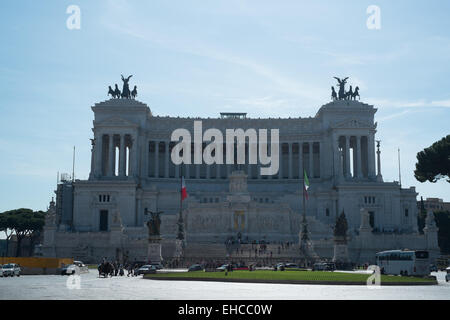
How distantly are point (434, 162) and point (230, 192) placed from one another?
33141 mm

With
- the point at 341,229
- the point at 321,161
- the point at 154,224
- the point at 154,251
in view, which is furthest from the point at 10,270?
the point at 321,161

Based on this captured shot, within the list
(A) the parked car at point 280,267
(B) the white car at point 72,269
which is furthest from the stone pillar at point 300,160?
(B) the white car at point 72,269

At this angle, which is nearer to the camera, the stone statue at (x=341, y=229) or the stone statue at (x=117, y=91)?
the stone statue at (x=341, y=229)

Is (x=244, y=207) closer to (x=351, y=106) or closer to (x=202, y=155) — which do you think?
(x=202, y=155)

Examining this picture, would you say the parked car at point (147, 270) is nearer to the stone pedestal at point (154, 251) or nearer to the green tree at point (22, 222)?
the stone pedestal at point (154, 251)

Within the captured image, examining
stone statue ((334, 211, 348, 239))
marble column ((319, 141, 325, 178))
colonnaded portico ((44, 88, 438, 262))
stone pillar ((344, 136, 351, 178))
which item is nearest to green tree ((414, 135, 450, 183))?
colonnaded portico ((44, 88, 438, 262))

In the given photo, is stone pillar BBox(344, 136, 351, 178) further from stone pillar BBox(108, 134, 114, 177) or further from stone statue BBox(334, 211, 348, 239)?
stone statue BBox(334, 211, 348, 239)

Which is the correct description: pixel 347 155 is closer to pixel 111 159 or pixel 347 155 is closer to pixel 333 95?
pixel 333 95

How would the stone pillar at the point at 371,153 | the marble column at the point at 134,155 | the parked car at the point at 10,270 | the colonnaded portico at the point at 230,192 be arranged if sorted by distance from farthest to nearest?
the stone pillar at the point at 371,153 < the marble column at the point at 134,155 < the colonnaded portico at the point at 230,192 < the parked car at the point at 10,270

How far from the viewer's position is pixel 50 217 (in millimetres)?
82625

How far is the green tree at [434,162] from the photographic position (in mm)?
95688

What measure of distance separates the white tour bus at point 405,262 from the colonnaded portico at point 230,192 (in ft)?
69.2

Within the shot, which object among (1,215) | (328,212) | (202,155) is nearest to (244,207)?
(328,212)
